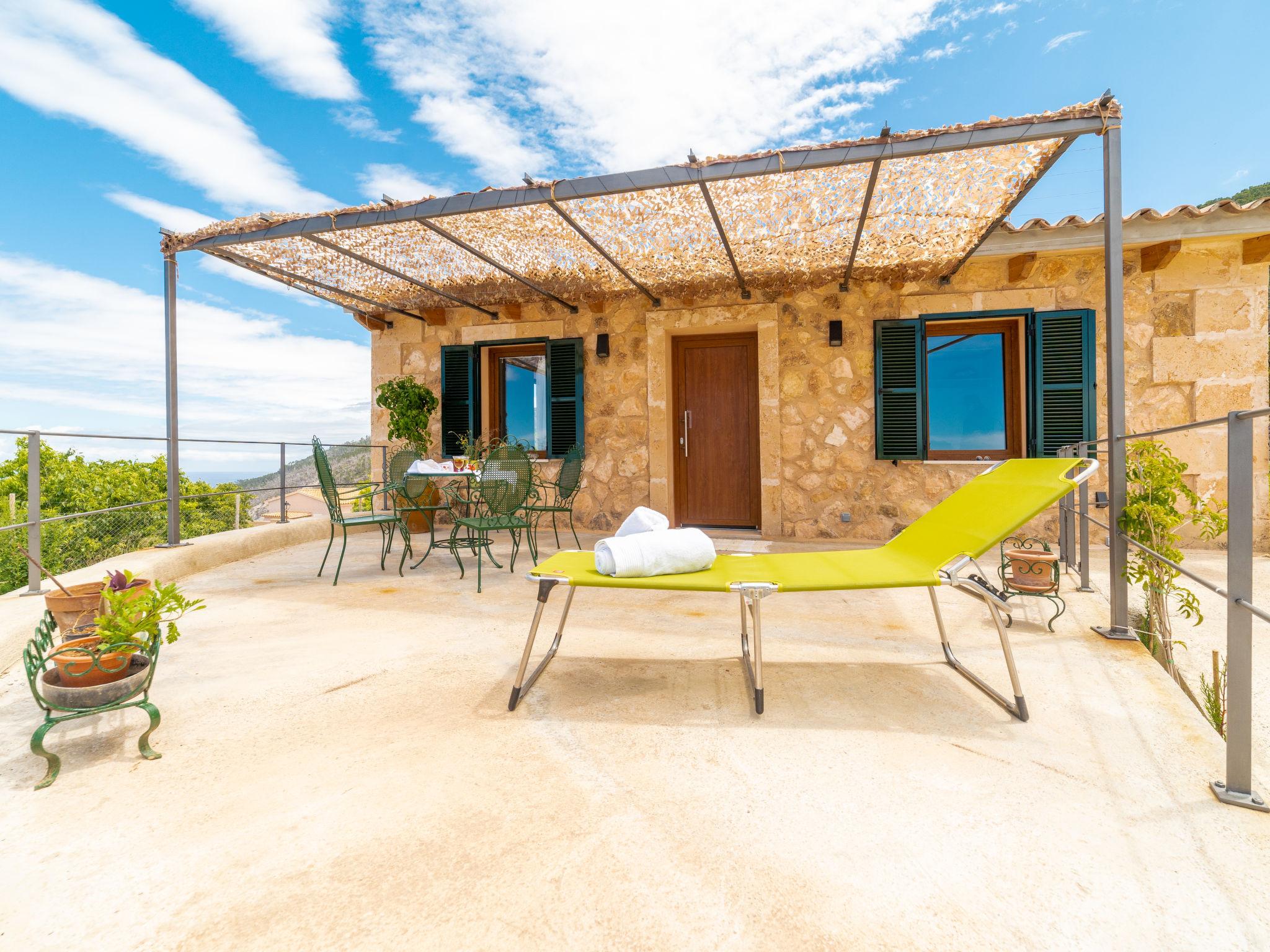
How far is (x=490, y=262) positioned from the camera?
14.1ft

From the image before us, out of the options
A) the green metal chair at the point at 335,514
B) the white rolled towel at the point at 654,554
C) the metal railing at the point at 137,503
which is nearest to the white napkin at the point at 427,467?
the metal railing at the point at 137,503

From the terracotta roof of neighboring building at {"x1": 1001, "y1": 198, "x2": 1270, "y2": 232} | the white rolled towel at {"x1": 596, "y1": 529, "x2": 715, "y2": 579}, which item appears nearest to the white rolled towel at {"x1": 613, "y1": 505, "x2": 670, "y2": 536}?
the white rolled towel at {"x1": 596, "y1": 529, "x2": 715, "y2": 579}

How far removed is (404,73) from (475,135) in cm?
224

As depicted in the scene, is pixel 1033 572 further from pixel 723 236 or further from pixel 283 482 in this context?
pixel 283 482

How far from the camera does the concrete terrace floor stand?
0.93 metres

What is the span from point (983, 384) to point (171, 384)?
627cm

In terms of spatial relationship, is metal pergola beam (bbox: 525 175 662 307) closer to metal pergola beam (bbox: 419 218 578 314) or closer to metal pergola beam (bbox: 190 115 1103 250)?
metal pergola beam (bbox: 190 115 1103 250)

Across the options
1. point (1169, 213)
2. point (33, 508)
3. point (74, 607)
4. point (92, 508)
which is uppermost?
point (1169, 213)

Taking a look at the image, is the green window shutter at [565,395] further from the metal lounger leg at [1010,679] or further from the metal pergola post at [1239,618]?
the metal pergola post at [1239,618]

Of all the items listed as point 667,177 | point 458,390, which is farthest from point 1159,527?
point 458,390

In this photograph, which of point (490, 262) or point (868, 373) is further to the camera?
point (868, 373)

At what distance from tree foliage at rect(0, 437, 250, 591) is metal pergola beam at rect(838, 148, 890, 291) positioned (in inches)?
556

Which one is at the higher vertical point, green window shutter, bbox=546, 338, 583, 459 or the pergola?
the pergola

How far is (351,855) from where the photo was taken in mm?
1088
